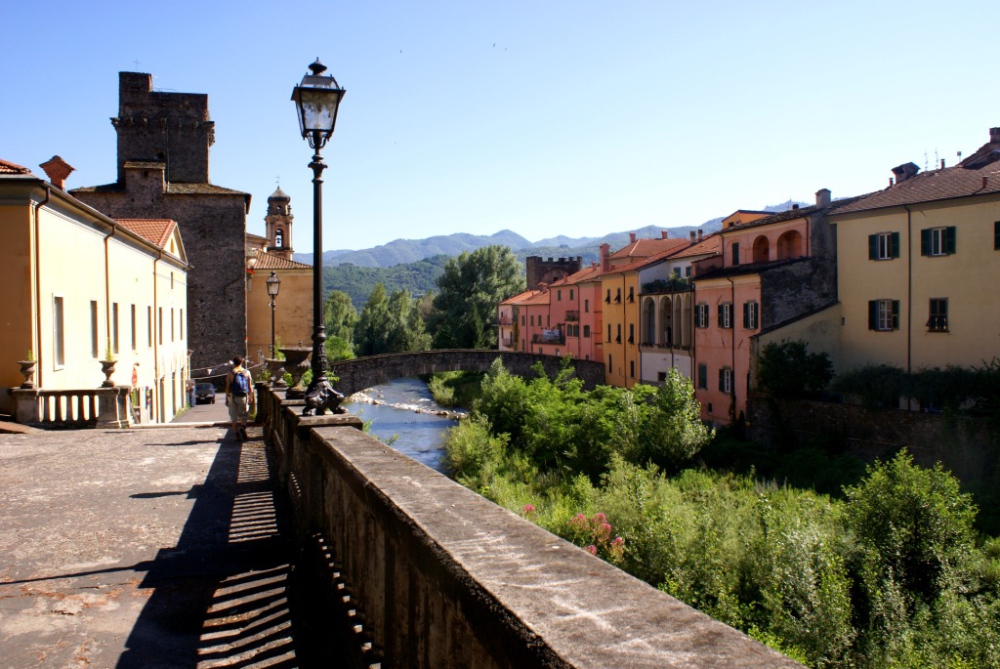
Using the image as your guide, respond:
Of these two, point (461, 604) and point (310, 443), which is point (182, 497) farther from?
point (461, 604)

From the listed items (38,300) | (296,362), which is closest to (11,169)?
(38,300)

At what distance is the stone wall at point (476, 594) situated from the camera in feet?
5.56

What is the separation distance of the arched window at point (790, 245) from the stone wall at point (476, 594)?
3358 centimetres

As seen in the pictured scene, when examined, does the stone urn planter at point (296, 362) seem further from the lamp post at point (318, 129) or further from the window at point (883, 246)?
the window at point (883, 246)

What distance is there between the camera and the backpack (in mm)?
13992

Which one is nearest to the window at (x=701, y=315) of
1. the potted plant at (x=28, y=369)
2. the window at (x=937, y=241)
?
the window at (x=937, y=241)

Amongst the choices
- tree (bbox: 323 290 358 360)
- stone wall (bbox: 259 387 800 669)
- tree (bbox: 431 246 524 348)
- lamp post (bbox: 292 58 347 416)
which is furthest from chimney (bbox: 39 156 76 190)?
tree (bbox: 323 290 358 360)

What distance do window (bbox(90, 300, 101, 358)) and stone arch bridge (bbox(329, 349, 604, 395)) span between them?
16881 mm

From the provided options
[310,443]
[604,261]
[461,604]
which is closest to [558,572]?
[461,604]

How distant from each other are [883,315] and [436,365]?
73.6 ft

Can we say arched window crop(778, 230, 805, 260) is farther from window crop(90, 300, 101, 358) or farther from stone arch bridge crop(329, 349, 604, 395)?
window crop(90, 300, 101, 358)

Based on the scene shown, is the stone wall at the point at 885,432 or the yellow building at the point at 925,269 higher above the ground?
the yellow building at the point at 925,269

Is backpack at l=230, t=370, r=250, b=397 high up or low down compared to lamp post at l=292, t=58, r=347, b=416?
down

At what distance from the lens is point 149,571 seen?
233 inches
